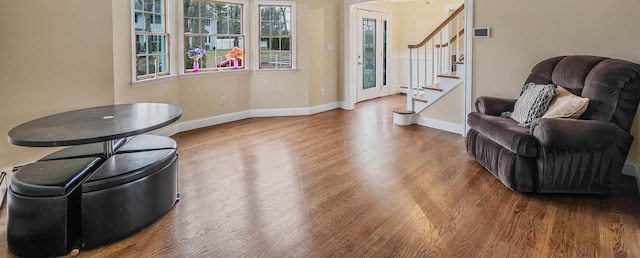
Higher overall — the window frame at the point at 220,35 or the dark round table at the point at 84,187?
the window frame at the point at 220,35

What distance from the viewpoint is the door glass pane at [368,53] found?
335 inches

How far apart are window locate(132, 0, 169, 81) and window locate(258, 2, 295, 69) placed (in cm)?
165

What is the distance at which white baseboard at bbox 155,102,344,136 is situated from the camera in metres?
5.51

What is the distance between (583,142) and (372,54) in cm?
620

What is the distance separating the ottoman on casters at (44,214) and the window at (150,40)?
8.21ft

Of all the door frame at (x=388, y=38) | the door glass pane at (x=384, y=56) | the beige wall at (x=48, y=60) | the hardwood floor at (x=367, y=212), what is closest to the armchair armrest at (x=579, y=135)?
the hardwood floor at (x=367, y=212)

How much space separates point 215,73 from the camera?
5.95m

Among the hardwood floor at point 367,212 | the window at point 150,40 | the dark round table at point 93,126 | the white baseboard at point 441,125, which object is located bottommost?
the hardwood floor at point 367,212

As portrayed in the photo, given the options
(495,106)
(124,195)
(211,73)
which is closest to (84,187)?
(124,195)

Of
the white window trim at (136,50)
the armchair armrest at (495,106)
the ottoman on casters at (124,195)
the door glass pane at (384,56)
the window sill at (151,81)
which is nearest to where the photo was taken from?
the ottoman on casters at (124,195)

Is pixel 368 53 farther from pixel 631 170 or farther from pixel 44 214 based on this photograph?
pixel 44 214

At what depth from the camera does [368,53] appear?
8719 mm

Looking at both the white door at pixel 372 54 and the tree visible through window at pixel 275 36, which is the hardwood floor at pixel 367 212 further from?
the white door at pixel 372 54

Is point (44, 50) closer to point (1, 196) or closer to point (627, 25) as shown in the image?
point (1, 196)
